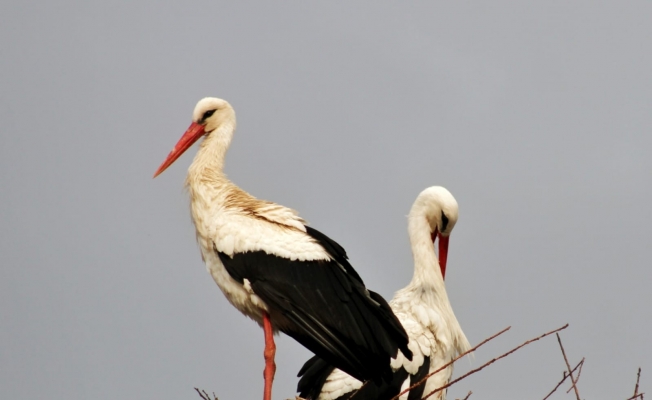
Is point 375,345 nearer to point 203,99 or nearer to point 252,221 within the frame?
point 252,221

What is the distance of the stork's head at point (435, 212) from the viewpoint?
9.66 m

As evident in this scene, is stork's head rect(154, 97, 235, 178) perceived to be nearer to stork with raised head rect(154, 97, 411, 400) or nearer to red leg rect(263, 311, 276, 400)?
stork with raised head rect(154, 97, 411, 400)

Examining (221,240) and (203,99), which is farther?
(203,99)

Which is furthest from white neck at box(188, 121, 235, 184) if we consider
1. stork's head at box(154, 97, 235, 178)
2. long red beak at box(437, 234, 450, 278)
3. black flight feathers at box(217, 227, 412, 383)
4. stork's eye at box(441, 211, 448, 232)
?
long red beak at box(437, 234, 450, 278)

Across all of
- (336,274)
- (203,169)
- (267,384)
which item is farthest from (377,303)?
(203,169)

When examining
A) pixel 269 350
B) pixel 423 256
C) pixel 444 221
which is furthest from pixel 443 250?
pixel 269 350

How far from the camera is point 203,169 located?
347 inches

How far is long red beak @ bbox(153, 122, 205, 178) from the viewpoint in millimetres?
9141

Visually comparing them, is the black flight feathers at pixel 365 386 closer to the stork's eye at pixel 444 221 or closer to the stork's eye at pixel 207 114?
the stork's eye at pixel 444 221

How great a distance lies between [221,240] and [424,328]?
1.55 metres

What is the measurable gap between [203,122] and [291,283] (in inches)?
65.2

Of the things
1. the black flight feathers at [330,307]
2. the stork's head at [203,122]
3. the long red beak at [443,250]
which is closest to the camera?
the black flight feathers at [330,307]

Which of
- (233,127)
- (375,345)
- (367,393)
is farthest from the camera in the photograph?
(233,127)

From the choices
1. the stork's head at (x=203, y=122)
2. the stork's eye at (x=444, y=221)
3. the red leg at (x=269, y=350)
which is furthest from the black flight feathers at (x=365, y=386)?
the stork's head at (x=203, y=122)
